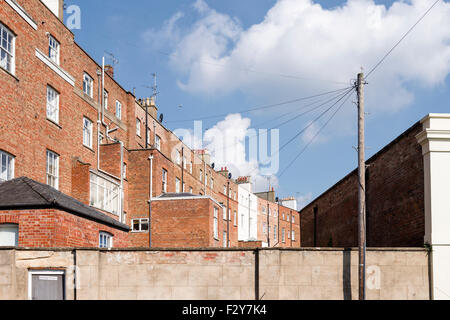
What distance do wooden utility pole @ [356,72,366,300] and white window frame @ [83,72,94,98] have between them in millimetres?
20478

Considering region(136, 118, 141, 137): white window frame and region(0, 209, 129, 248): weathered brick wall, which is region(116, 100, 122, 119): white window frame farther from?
region(0, 209, 129, 248): weathered brick wall

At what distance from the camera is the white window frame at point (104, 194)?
2931 cm

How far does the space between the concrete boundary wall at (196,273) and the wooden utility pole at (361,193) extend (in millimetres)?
286

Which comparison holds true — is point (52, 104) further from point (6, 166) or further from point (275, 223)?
point (275, 223)

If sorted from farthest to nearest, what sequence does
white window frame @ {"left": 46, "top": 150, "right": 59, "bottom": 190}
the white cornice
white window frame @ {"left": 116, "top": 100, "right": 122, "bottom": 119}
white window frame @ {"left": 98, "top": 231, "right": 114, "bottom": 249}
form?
white window frame @ {"left": 116, "top": 100, "right": 122, "bottom": 119}, white window frame @ {"left": 46, "top": 150, "right": 59, "bottom": 190}, the white cornice, white window frame @ {"left": 98, "top": 231, "right": 114, "bottom": 249}

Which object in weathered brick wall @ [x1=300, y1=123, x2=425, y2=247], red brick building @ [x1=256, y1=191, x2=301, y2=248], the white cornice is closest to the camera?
weathered brick wall @ [x1=300, y1=123, x2=425, y2=247]

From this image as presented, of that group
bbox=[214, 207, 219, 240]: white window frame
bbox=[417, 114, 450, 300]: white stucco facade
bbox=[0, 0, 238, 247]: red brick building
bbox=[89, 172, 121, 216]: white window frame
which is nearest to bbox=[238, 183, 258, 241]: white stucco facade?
bbox=[0, 0, 238, 247]: red brick building

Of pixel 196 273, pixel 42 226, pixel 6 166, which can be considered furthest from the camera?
pixel 6 166

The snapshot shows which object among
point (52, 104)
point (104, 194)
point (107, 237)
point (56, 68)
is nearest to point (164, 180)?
point (104, 194)

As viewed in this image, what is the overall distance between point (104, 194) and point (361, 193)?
59.7ft

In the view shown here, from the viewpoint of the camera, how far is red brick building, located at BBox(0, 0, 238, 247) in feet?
77.6

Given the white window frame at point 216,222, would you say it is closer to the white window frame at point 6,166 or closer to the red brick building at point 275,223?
the white window frame at point 6,166

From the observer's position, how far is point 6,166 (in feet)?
74.3

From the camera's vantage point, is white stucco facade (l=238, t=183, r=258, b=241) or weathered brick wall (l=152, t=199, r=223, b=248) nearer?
weathered brick wall (l=152, t=199, r=223, b=248)
